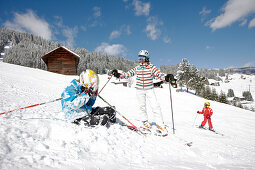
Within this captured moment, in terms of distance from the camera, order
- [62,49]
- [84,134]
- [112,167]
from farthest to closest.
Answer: [62,49], [84,134], [112,167]

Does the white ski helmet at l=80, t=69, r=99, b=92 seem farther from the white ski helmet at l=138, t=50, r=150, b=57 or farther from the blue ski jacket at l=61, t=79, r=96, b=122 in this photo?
the white ski helmet at l=138, t=50, r=150, b=57

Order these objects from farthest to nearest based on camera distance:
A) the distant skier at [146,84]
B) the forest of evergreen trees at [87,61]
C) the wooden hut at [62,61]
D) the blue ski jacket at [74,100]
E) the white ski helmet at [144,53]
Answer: the forest of evergreen trees at [87,61] → the wooden hut at [62,61] → the white ski helmet at [144,53] → the distant skier at [146,84] → the blue ski jacket at [74,100]

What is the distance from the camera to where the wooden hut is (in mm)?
22917

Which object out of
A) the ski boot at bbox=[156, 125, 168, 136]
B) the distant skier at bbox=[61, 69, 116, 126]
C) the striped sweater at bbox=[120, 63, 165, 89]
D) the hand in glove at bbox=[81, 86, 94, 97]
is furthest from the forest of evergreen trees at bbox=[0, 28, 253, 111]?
the hand in glove at bbox=[81, 86, 94, 97]

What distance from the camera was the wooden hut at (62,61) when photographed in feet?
75.2

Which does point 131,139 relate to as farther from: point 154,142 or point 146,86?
point 146,86

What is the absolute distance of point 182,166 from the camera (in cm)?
219

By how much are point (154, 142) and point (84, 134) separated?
1.72 m

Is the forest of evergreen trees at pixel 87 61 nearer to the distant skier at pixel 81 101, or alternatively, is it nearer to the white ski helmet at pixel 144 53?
the white ski helmet at pixel 144 53

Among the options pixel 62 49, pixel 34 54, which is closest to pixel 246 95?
pixel 62 49

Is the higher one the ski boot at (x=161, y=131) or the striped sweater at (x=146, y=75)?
the striped sweater at (x=146, y=75)

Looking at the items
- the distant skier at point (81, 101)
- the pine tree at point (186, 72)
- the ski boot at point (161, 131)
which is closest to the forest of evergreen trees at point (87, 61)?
the pine tree at point (186, 72)

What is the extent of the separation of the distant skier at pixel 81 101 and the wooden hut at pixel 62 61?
861 inches

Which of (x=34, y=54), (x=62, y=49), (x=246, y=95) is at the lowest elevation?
(x=246, y=95)
